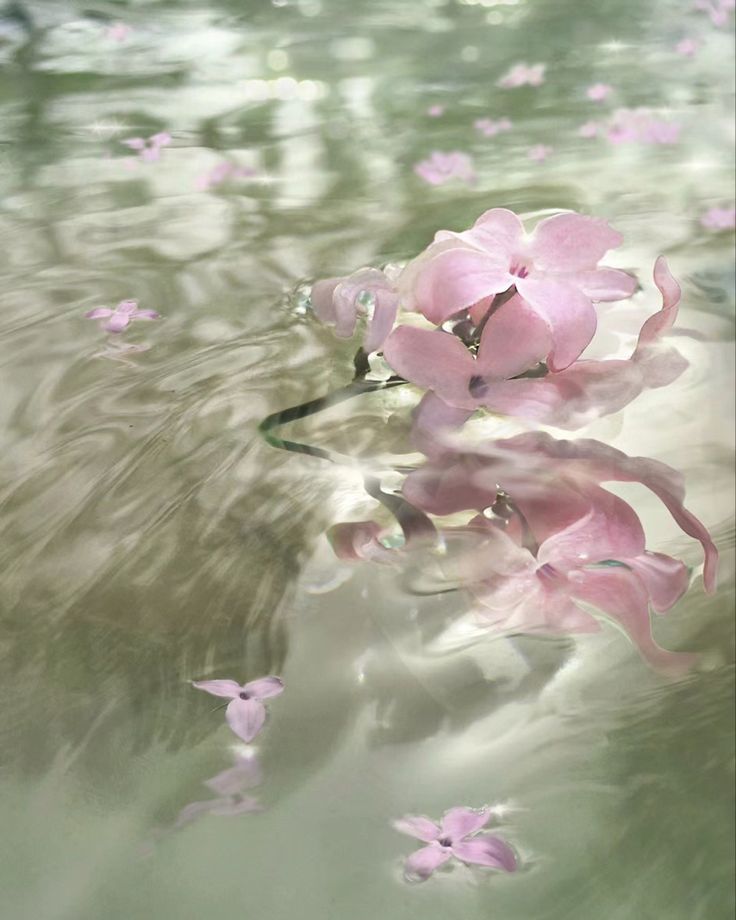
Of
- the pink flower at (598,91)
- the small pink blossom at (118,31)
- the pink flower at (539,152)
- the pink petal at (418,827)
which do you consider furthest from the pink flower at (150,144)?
the pink petal at (418,827)

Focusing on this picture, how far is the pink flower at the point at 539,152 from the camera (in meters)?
1.07

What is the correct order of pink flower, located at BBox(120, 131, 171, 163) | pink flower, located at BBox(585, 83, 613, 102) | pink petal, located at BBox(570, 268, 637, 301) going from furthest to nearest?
1. pink flower, located at BBox(585, 83, 613, 102)
2. pink flower, located at BBox(120, 131, 171, 163)
3. pink petal, located at BBox(570, 268, 637, 301)

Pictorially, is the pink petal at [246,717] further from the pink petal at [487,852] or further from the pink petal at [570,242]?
the pink petal at [570,242]

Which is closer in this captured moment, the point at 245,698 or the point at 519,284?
the point at 245,698

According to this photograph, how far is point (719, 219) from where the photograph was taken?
37.4 inches

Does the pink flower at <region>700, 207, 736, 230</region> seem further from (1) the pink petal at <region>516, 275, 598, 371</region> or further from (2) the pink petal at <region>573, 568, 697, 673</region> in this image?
(2) the pink petal at <region>573, 568, 697, 673</region>

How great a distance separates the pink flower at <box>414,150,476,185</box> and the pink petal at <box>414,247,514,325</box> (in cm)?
40

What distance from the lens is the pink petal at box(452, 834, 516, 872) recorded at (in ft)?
1.46

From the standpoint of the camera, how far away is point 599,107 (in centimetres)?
117

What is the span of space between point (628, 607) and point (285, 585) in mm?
170

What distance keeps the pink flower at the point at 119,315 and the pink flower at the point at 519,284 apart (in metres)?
0.22

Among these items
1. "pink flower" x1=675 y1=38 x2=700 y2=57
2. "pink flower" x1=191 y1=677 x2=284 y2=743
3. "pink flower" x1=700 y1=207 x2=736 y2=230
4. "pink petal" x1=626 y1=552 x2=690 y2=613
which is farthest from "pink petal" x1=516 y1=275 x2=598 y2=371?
"pink flower" x1=675 y1=38 x2=700 y2=57

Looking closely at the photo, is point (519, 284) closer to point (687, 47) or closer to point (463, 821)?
point (463, 821)

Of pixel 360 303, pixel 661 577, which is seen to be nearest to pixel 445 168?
pixel 360 303
